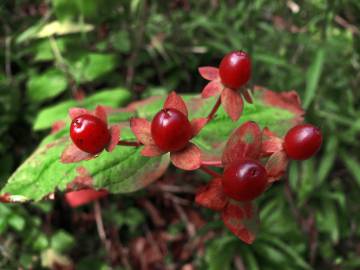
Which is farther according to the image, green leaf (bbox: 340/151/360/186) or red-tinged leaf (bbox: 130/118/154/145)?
green leaf (bbox: 340/151/360/186)

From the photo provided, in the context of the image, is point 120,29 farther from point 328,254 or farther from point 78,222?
point 328,254

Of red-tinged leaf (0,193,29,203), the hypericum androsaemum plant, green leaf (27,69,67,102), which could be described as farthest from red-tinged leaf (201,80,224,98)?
green leaf (27,69,67,102)

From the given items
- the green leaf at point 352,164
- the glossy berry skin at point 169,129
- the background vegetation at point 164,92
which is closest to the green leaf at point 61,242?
the background vegetation at point 164,92

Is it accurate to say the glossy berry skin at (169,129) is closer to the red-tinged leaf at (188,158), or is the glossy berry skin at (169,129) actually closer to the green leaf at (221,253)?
the red-tinged leaf at (188,158)

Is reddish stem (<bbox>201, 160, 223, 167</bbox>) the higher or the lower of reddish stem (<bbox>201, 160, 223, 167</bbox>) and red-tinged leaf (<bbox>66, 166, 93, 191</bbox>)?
the higher

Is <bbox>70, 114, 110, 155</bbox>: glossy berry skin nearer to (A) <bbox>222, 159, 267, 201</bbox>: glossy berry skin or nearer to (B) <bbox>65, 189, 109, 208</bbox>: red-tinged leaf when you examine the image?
(A) <bbox>222, 159, 267, 201</bbox>: glossy berry skin

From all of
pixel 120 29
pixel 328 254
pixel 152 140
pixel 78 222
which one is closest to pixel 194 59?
pixel 120 29
